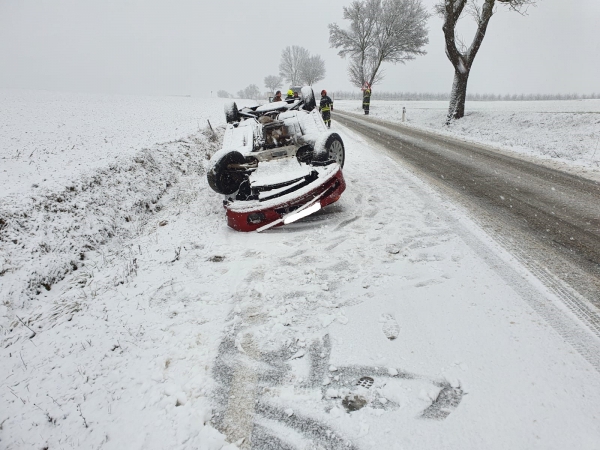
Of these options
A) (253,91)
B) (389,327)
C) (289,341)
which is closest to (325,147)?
(389,327)

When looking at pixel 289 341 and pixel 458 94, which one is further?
pixel 458 94

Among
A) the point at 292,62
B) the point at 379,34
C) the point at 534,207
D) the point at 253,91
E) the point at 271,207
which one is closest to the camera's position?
the point at 271,207

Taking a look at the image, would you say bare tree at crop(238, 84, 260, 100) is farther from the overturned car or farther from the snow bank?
the snow bank

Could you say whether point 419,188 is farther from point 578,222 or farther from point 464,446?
point 464,446

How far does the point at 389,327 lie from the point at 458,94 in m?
15.1

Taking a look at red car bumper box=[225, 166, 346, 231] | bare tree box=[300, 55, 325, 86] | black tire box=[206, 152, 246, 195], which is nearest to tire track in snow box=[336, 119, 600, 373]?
red car bumper box=[225, 166, 346, 231]

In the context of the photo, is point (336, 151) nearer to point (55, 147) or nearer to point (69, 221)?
point (69, 221)

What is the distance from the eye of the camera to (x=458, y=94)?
46.7ft

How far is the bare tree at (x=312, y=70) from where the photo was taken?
5406 cm

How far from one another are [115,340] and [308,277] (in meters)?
1.78

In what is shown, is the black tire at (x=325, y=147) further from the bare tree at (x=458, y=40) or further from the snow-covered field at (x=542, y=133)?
the bare tree at (x=458, y=40)

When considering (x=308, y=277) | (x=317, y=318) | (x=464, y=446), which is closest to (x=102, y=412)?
(x=317, y=318)

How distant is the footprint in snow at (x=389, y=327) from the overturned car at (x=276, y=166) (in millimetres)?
1908

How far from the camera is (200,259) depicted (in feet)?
12.3
